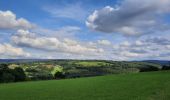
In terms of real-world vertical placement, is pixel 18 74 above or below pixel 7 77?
above

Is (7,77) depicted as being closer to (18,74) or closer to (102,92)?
(18,74)

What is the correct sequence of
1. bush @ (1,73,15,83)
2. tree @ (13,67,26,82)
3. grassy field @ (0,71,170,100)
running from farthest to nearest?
1. tree @ (13,67,26,82)
2. bush @ (1,73,15,83)
3. grassy field @ (0,71,170,100)

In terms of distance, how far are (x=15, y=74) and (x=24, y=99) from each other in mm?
85333

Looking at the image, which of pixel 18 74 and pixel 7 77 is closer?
pixel 7 77

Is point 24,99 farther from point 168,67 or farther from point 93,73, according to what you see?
point 93,73

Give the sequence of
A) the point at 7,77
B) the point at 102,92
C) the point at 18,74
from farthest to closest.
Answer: the point at 18,74 → the point at 7,77 → the point at 102,92

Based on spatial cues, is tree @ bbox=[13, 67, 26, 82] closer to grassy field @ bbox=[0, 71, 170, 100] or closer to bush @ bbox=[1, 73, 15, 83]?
bush @ bbox=[1, 73, 15, 83]

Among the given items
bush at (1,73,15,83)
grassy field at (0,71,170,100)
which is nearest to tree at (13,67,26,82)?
bush at (1,73,15,83)

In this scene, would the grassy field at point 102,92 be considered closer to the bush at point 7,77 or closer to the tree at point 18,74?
the bush at point 7,77

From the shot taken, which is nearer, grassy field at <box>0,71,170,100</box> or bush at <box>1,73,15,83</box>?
grassy field at <box>0,71,170,100</box>

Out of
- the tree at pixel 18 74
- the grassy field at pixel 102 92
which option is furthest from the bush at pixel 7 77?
the grassy field at pixel 102 92

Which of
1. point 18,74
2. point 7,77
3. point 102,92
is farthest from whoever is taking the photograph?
point 18,74

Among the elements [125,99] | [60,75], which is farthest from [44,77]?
[125,99]

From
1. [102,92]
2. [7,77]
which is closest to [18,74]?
[7,77]
